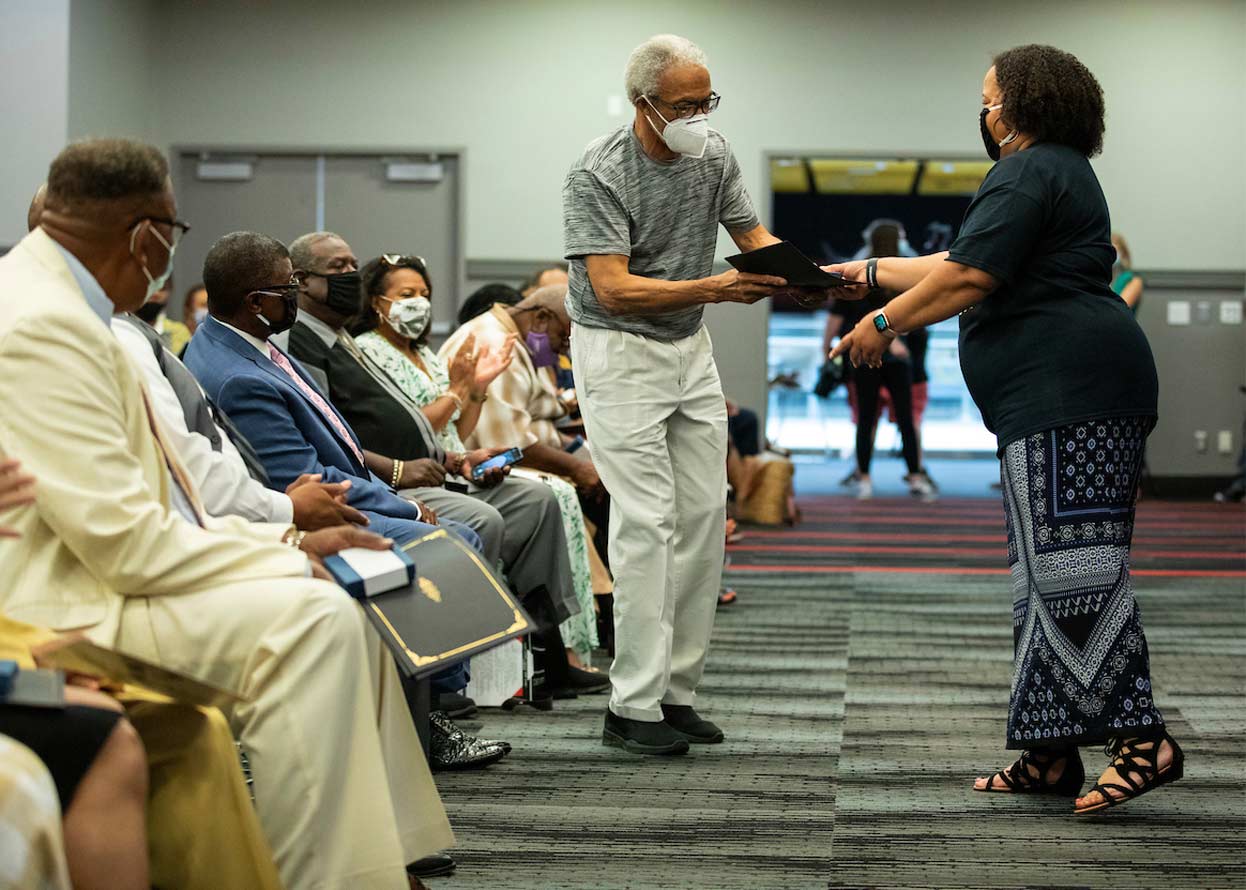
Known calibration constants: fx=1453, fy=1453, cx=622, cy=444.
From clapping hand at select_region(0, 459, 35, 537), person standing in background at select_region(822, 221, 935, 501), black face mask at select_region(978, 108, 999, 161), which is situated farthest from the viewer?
person standing in background at select_region(822, 221, 935, 501)

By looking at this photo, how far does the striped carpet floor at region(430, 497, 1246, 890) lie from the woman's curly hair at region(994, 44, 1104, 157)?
4.29 ft

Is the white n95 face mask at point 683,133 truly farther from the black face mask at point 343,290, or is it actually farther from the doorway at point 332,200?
the doorway at point 332,200

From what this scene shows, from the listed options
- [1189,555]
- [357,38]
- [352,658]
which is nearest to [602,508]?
[352,658]

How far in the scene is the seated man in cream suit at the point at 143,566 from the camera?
1.73m

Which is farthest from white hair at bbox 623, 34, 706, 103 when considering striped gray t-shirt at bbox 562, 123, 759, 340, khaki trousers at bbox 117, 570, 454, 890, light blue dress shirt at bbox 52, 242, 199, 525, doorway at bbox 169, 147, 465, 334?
doorway at bbox 169, 147, 465, 334

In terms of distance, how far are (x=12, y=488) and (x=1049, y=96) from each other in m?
2.01

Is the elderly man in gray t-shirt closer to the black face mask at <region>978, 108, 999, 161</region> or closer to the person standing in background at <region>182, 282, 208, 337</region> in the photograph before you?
the black face mask at <region>978, 108, 999, 161</region>

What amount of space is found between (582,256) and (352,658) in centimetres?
162

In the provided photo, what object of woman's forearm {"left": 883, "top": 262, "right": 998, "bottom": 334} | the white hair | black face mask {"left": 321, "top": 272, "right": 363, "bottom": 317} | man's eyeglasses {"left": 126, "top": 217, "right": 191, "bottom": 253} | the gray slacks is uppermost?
the white hair

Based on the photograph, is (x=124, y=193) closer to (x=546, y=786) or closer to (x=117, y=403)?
(x=117, y=403)

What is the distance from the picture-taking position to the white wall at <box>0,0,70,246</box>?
9.12 m

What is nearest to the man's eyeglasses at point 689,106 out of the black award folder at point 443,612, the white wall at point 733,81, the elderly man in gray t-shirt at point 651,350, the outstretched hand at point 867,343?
the elderly man in gray t-shirt at point 651,350

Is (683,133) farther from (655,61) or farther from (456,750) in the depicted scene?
(456,750)

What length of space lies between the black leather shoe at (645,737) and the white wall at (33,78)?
7182 millimetres
